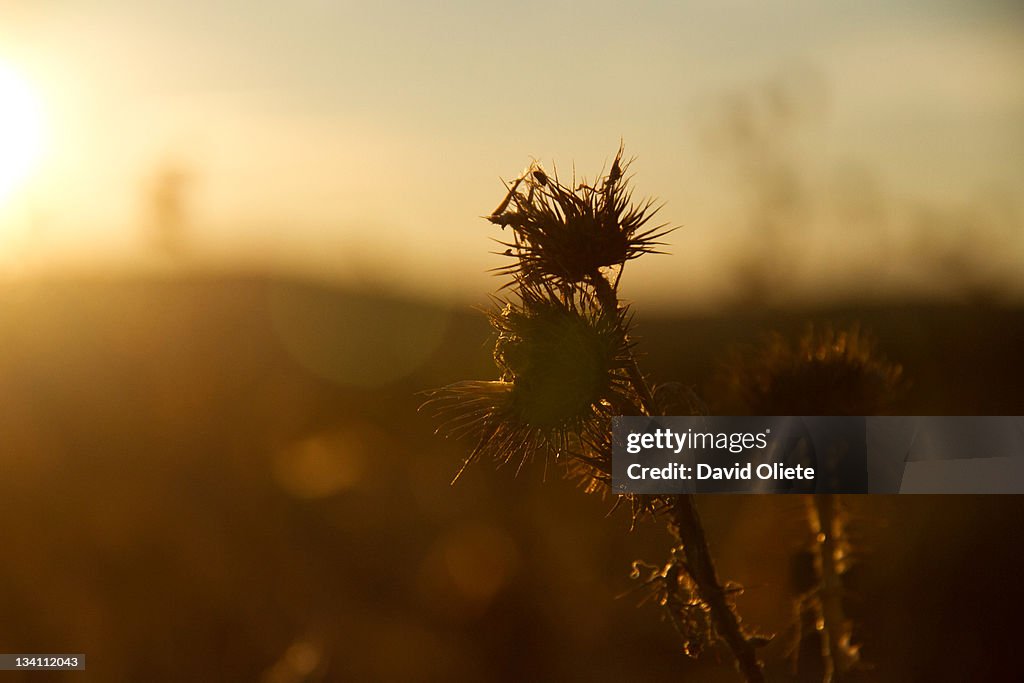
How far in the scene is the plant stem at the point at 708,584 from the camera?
2.03m

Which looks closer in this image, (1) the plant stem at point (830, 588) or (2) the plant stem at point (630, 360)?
(2) the plant stem at point (630, 360)

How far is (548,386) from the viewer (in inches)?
97.2

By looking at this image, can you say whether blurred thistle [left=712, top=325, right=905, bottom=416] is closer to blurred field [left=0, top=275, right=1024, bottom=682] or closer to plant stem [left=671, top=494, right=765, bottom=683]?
plant stem [left=671, top=494, right=765, bottom=683]

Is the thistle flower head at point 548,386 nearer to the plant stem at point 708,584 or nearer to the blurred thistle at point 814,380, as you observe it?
the plant stem at point 708,584

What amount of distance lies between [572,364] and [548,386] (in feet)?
0.45

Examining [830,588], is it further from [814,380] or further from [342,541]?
[342,541]

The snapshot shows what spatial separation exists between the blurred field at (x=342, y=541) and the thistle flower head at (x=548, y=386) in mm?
2772

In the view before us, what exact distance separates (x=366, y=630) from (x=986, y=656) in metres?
6.52

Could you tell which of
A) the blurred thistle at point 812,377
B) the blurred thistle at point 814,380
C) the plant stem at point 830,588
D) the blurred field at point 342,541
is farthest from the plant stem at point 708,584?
the blurred field at point 342,541

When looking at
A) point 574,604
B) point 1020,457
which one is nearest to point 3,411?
point 574,604

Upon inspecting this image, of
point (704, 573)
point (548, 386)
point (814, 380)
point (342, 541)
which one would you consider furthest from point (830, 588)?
point (342, 541)

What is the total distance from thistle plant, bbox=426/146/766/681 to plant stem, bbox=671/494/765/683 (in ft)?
0.15

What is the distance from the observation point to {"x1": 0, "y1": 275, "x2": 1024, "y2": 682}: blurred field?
7.51 metres

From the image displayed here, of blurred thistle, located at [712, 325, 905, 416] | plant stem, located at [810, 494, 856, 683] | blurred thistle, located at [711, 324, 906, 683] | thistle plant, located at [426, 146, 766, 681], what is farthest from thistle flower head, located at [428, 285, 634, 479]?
blurred thistle, located at [712, 325, 905, 416]
